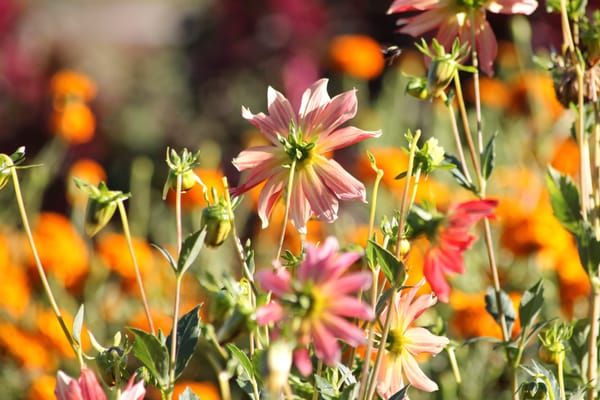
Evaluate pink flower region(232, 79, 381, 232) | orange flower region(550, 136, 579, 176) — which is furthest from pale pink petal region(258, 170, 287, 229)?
orange flower region(550, 136, 579, 176)

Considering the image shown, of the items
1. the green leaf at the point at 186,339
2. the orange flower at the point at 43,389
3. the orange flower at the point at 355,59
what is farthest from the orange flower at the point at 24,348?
the orange flower at the point at 355,59

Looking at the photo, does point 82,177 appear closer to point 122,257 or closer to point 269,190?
point 122,257

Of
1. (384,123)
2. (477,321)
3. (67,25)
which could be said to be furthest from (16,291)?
(67,25)

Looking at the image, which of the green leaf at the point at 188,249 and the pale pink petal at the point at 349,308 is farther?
the green leaf at the point at 188,249

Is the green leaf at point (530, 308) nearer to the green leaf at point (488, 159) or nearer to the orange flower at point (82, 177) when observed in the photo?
the green leaf at point (488, 159)

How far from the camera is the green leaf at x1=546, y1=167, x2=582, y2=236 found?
653 millimetres

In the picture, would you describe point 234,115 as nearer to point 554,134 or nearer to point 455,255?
point 554,134

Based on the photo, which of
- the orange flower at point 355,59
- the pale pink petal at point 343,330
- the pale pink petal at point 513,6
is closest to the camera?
the pale pink petal at point 343,330

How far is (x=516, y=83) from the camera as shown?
5.92ft

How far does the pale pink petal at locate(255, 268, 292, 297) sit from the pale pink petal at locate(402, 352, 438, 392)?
193mm

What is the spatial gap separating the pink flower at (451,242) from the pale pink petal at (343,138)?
113 millimetres

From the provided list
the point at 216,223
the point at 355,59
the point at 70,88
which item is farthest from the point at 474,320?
the point at 355,59

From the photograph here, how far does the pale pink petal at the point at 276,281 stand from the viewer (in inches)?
15.7

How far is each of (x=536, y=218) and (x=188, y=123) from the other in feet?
6.91
